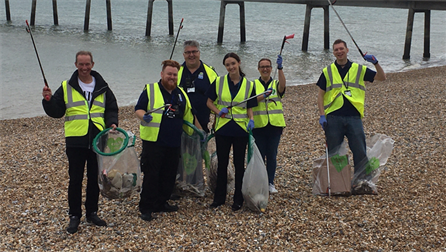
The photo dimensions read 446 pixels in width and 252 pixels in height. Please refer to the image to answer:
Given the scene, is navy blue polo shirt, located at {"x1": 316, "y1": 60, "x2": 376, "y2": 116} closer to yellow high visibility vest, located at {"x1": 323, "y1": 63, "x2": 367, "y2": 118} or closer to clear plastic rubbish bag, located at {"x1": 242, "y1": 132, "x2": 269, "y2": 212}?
yellow high visibility vest, located at {"x1": 323, "y1": 63, "x2": 367, "y2": 118}

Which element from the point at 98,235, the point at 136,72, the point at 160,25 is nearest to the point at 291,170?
the point at 98,235

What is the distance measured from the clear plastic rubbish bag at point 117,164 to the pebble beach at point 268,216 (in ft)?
1.21

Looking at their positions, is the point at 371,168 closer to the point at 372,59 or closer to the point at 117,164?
the point at 372,59

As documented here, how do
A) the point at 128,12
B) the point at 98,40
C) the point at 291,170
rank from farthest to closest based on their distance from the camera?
the point at 128,12, the point at 98,40, the point at 291,170

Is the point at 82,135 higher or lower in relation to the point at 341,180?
higher

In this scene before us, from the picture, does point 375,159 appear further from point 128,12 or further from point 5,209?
point 128,12

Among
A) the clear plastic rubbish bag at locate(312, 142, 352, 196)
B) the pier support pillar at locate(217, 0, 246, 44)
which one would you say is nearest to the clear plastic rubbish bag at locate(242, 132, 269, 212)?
the clear plastic rubbish bag at locate(312, 142, 352, 196)

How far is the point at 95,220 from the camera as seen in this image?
169 inches

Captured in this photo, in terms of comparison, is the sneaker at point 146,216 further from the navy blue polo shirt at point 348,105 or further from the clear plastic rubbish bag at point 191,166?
the navy blue polo shirt at point 348,105

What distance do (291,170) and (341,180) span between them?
3.53 feet

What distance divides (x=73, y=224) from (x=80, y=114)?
3.22ft

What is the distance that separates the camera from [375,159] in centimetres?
511

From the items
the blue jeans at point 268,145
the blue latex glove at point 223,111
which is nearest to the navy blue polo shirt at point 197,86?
the blue latex glove at point 223,111

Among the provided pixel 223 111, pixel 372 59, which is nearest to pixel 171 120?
pixel 223 111
